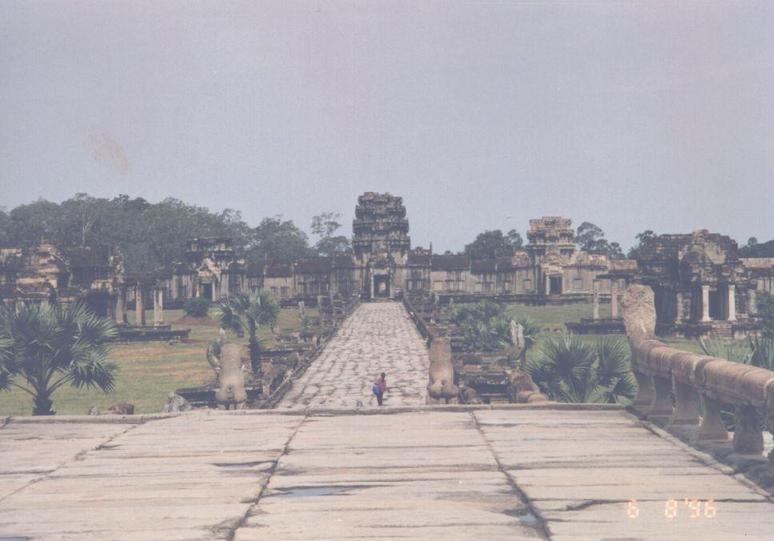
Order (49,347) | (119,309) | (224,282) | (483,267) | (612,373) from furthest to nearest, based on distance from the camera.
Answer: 1. (483,267)
2. (224,282)
3. (119,309)
4. (49,347)
5. (612,373)

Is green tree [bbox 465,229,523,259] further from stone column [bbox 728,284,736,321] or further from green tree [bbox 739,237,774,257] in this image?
stone column [bbox 728,284,736,321]

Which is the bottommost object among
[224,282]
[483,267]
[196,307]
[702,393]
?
[196,307]

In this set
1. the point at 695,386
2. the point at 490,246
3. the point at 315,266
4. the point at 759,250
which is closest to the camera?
the point at 695,386

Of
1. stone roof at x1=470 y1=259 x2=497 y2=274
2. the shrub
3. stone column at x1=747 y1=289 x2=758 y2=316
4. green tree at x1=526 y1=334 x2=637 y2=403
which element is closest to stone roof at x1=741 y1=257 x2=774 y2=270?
stone column at x1=747 y1=289 x2=758 y2=316

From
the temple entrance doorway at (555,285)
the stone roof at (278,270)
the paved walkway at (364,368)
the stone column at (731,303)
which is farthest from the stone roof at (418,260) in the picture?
the stone column at (731,303)

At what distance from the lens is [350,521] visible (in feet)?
21.4

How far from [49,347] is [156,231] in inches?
4075

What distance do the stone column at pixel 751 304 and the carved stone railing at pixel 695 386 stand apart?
5156 cm

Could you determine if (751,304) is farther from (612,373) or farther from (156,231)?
(156,231)

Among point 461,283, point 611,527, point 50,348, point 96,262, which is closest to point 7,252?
point 96,262

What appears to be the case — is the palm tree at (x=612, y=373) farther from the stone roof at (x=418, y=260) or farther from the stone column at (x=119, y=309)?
the stone roof at (x=418, y=260)

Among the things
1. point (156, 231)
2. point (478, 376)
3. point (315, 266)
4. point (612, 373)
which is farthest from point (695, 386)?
point (156, 231)

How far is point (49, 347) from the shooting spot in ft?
66.0

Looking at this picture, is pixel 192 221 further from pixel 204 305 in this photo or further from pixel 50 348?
pixel 50 348
